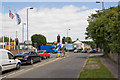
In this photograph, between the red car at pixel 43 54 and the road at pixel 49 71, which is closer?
the road at pixel 49 71

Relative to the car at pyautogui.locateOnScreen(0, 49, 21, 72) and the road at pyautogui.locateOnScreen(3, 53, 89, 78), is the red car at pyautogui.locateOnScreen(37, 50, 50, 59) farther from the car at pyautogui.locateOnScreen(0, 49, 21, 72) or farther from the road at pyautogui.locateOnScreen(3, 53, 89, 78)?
the car at pyautogui.locateOnScreen(0, 49, 21, 72)

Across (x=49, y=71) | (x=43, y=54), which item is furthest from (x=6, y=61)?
(x=43, y=54)

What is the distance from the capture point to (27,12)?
30125 millimetres

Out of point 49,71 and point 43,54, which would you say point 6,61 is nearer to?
point 49,71

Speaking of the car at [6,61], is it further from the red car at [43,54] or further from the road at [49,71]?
the red car at [43,54]

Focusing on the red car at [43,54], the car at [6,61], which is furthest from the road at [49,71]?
the red car at [43,54]

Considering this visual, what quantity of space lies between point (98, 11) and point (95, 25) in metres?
5.05

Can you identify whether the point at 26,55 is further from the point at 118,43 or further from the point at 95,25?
the point at 95,25

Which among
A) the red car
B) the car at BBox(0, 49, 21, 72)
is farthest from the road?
the red car

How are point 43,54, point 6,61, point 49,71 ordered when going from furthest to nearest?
point 43,54
point 49,71
point 6,61

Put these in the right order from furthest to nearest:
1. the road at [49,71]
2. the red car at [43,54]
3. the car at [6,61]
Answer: the red car at [43,54]
the car at [6,61]
the road at [49,71]

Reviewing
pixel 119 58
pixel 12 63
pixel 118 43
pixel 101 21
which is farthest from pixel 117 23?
pixel 101 21

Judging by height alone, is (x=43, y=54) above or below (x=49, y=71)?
above

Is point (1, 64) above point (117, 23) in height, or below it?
below
